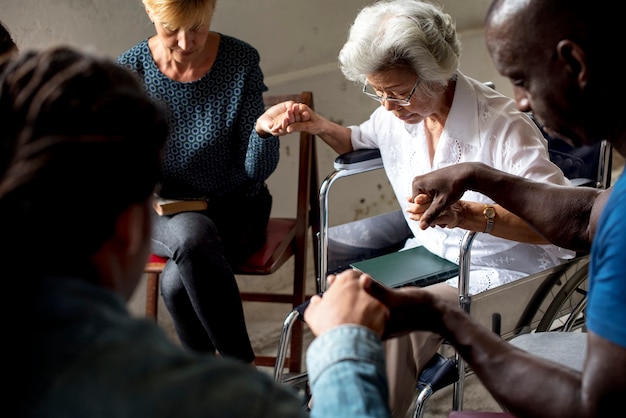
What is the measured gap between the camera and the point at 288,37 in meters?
3.15

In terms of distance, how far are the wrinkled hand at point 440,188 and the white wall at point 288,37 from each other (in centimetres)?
133

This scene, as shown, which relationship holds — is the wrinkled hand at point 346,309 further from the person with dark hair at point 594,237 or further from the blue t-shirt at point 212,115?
the blue t-shirt at point 212,115

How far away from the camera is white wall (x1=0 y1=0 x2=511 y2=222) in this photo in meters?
2.62

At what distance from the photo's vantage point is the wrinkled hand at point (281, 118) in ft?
7.58

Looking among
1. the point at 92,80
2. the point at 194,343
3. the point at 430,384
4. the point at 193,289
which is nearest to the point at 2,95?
the point at 92,80

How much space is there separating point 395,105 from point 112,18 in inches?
46.3

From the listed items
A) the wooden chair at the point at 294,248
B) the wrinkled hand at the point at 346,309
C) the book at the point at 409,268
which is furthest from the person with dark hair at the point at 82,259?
the wooden chair at the point at 294,248

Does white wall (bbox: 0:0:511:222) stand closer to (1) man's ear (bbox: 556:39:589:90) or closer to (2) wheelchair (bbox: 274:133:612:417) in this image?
(2) wheelchair (bbox: 274:133:612:417)

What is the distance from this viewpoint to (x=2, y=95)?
2.62 feet

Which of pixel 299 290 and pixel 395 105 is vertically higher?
pixel 395 105

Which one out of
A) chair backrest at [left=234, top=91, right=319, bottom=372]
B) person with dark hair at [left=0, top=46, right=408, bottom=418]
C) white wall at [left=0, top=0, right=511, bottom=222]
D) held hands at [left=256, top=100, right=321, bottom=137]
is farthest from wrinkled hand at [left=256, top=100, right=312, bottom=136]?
person with dark hair at [left=0, top=46, right=408, bottom=418]

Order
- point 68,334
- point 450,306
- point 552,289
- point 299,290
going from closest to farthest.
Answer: point 68,334 < point 450,306 < point 552,289 < point 299,290

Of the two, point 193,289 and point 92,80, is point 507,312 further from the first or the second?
point 92,80

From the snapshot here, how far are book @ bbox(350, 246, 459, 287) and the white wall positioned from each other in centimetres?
115
